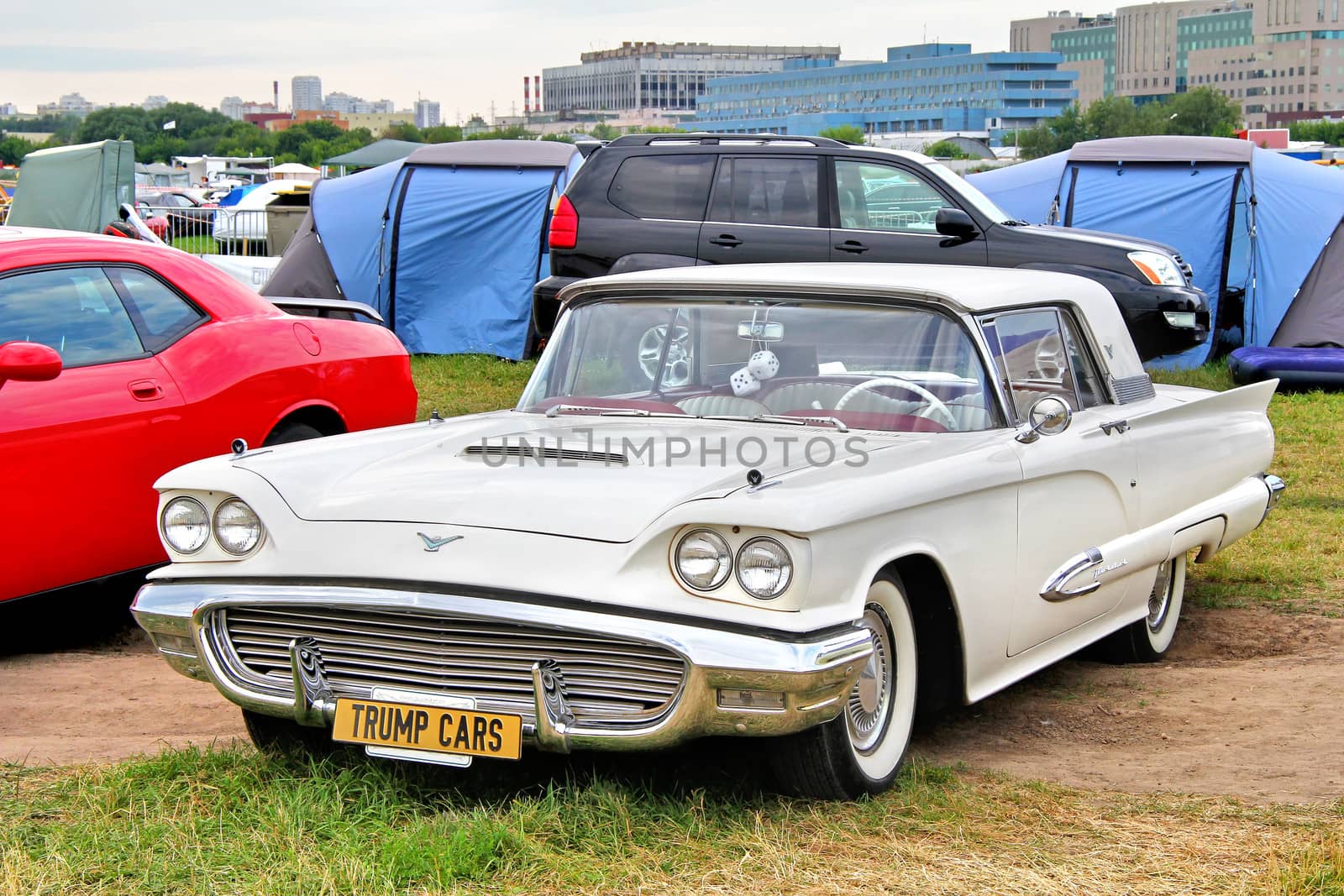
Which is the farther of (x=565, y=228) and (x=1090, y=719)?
(x=565, y=228)

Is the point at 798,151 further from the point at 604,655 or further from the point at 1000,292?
the point at 604,655

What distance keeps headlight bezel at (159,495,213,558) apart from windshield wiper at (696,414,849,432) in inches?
58.2

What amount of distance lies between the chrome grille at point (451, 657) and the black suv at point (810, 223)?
253 inches

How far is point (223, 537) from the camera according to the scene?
3973 mm

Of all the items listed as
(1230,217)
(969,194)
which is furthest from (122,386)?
(1230,217)

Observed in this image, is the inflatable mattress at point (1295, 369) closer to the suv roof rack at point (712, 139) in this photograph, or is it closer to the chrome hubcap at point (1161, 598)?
the suv roof rack at point (712, 139)

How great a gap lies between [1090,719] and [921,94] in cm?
17090

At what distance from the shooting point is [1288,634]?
6.04 metres

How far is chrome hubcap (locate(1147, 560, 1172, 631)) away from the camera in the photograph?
5680mm

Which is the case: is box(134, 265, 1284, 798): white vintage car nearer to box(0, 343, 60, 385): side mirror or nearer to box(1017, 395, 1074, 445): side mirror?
box(1017, 395, 1074, 445): side mirror

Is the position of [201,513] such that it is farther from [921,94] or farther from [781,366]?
[921,94]

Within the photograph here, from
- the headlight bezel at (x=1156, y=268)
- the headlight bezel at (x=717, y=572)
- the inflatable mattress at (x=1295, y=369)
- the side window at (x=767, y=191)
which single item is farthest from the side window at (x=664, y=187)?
the headlight bezel at (x=717, y=572)

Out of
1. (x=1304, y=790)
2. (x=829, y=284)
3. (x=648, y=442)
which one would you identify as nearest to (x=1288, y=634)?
(x=1304, y=790)

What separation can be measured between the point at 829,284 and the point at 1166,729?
1761 mm
